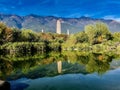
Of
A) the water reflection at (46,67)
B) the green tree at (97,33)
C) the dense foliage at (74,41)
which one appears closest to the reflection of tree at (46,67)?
the water reflection at (46,67)

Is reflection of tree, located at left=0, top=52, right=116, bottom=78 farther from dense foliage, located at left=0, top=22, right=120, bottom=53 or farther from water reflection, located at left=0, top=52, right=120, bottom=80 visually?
dense foliage, located at left=0, top=22, right=120, bottom=53

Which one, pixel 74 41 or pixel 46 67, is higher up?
pixel 74 41

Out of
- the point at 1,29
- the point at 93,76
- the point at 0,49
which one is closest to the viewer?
the point at 93,76

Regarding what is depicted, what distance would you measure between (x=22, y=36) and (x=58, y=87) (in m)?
85.4

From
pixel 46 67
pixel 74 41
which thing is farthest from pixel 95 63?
pixel 74 41

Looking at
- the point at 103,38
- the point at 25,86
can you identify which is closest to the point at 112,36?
the point at 103,38

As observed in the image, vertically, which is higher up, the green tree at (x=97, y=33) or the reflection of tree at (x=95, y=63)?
the green tree at (x=97, y=33)

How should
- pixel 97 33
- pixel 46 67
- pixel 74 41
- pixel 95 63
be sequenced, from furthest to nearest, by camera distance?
pixel 74 41 → pixel 97 33 → pixel 95 63 → pixel 46 67

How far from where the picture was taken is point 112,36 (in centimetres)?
11294

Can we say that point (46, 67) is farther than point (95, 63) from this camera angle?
No

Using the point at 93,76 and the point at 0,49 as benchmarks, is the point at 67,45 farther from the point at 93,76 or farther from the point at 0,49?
the point at 93,76

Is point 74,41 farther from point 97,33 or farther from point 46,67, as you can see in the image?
point 46,67

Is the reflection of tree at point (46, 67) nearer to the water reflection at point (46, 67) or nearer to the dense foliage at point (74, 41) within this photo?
the water reflection at point (46, 67)

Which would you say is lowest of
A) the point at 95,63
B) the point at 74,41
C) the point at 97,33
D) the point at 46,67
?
the point at 46,67
